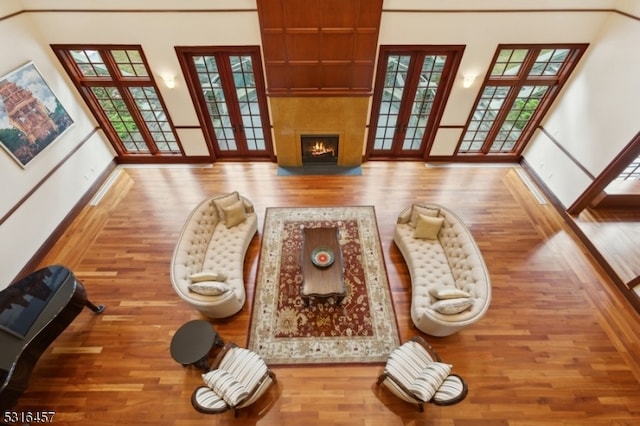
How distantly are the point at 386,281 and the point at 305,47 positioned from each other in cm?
428

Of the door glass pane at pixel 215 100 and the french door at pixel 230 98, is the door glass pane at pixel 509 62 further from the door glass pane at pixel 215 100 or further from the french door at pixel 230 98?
the door glass pane at pixel 215 100

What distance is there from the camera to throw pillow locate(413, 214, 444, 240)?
459 centimetres

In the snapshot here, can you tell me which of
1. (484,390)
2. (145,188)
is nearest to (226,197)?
(145,188)

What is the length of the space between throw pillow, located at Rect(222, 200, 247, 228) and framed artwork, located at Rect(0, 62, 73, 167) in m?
3.40

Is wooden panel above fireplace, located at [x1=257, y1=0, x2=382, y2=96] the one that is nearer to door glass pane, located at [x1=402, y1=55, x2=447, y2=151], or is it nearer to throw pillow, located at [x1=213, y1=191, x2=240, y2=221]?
door glass pane, located at [x1=402, y1=55, x2=447, y2=151]

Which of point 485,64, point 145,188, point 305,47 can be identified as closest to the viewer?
point 305,47

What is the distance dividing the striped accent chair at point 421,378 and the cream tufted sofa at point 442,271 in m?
0.47

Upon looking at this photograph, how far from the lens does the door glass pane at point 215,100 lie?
5432mm

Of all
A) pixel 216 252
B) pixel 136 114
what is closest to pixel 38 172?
pixel 136 114

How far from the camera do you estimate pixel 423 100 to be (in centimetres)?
596

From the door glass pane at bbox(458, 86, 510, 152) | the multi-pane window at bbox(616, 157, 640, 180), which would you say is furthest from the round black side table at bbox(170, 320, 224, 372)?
the multi-pane window at bbox(616, 157, 640, 180)

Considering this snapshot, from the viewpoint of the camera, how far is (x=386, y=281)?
4.61m

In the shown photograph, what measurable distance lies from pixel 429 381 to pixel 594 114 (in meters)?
5.55

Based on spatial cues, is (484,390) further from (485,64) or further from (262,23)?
(262,23)
